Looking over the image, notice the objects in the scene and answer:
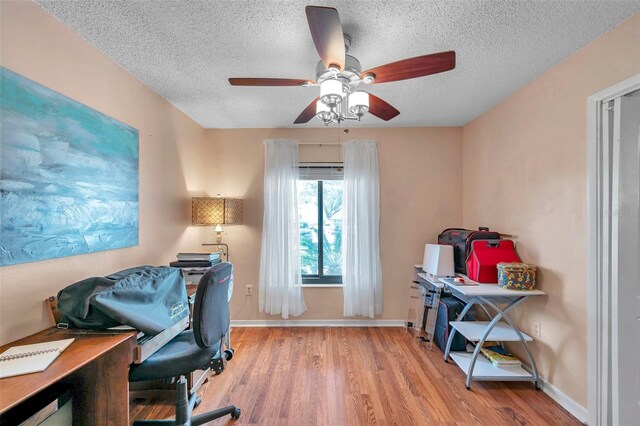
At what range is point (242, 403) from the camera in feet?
6.45

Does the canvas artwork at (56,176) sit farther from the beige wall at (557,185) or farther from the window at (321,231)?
the beige wall at (557,185)

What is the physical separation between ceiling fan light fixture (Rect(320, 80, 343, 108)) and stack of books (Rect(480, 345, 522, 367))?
7.89ft

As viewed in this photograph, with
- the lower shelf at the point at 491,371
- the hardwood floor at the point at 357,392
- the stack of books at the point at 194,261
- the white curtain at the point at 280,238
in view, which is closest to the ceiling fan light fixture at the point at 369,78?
the white curtain at the point at 280,238

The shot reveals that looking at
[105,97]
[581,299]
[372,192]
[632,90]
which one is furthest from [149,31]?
[581,299]

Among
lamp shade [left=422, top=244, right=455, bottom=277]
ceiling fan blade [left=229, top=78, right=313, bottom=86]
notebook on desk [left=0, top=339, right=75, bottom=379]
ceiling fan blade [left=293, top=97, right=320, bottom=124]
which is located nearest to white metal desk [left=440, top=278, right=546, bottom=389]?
lamp shade [left=422, top=244, right=455, bottom=277]

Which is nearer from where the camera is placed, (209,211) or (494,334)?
(494,334)

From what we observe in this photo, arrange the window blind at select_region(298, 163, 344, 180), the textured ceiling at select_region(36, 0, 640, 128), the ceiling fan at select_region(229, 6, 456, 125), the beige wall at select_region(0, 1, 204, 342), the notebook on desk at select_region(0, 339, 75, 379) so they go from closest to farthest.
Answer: the notebook on desk at select_region(0, 339, 75, 379) < the ceiling fan at select_region(229, 6, 456, 125) < the beige wall at select_region(0, 1, 204, 342) < the textured ceiling at select_region(36, 0, 640, 128) < the window blind at select_region(298, 163, 344, 180)

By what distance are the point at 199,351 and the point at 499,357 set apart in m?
A: 2.33

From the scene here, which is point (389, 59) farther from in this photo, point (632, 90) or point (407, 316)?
point (407, 316)

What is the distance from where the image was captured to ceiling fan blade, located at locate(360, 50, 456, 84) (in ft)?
4.43

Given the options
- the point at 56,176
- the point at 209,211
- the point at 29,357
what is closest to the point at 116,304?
the point at 29,357

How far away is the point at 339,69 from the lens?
4.60ft

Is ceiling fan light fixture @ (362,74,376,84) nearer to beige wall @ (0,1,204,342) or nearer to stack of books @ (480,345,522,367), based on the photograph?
beige wall @ (0,1,204,342)

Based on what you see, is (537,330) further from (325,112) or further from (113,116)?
(113,116)
